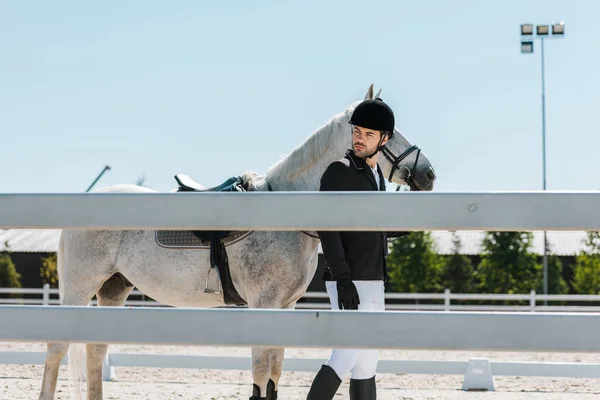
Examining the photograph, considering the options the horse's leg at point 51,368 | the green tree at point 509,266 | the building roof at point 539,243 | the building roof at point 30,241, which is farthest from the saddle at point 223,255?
the building roof at point 539,243

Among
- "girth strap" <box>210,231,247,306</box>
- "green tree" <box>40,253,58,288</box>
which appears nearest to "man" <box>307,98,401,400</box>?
"girth strap" <box>210,231,247,306</box>

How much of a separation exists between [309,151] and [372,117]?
1295mm

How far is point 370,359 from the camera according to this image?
372cm

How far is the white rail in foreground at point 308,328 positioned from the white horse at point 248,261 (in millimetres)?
2575

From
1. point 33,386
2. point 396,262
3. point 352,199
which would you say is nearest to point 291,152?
point 352,199

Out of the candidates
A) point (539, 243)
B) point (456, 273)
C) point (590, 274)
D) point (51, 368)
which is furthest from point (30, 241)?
point (51, 368)

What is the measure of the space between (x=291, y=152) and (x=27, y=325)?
3.33 m

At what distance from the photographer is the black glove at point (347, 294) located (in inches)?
134

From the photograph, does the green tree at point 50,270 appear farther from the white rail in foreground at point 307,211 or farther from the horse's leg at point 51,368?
the white rail in foreground at point 307,211

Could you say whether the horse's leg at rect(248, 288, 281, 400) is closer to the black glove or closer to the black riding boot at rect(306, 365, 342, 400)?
the black riding boot at rect(306, 365, 342, 400)

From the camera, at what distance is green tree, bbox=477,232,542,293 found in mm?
32562

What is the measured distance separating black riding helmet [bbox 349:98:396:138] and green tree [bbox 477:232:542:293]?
29.6 metres

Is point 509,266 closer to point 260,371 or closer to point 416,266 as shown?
point 416,266

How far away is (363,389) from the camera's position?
3721mm
